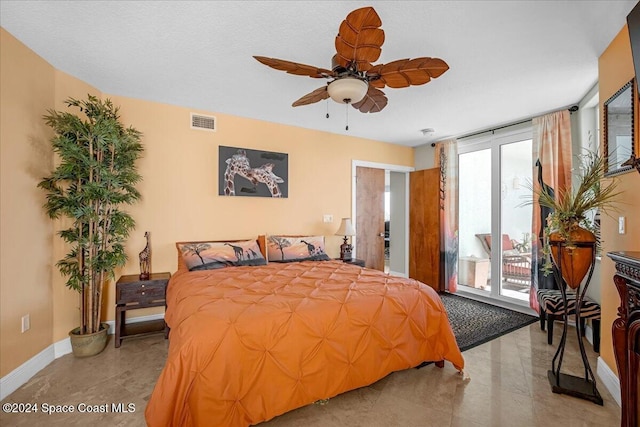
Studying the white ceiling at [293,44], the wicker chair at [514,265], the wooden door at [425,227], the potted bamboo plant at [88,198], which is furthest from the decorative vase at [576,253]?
the potted bamboo plant at [88,198]

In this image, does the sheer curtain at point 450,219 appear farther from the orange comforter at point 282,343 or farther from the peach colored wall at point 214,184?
the orange comforter at point 282,343

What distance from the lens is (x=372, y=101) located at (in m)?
2.31

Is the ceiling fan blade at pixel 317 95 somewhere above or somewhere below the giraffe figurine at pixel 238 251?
above

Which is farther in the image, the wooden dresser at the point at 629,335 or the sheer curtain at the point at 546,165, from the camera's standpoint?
the sheer curtain at the point at 546,165

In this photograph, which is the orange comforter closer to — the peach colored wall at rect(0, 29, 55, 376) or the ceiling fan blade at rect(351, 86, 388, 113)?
the peach colored wall at rect(0, 29, 55, 376)

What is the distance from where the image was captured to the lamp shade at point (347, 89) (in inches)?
75.8

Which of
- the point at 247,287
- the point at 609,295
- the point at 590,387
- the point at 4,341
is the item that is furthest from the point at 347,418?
the point at 4,341

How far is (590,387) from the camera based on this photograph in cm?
212

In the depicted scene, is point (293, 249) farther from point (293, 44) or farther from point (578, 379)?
point (578, 379)

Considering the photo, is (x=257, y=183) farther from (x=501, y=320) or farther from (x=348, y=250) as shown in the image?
(x=501, y=320)

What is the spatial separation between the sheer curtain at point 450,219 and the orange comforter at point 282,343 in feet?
8.79

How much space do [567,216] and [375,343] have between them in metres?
1.64

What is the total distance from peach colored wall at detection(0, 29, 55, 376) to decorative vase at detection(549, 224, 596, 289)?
409 cm

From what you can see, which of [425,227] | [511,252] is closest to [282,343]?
[511,252]
